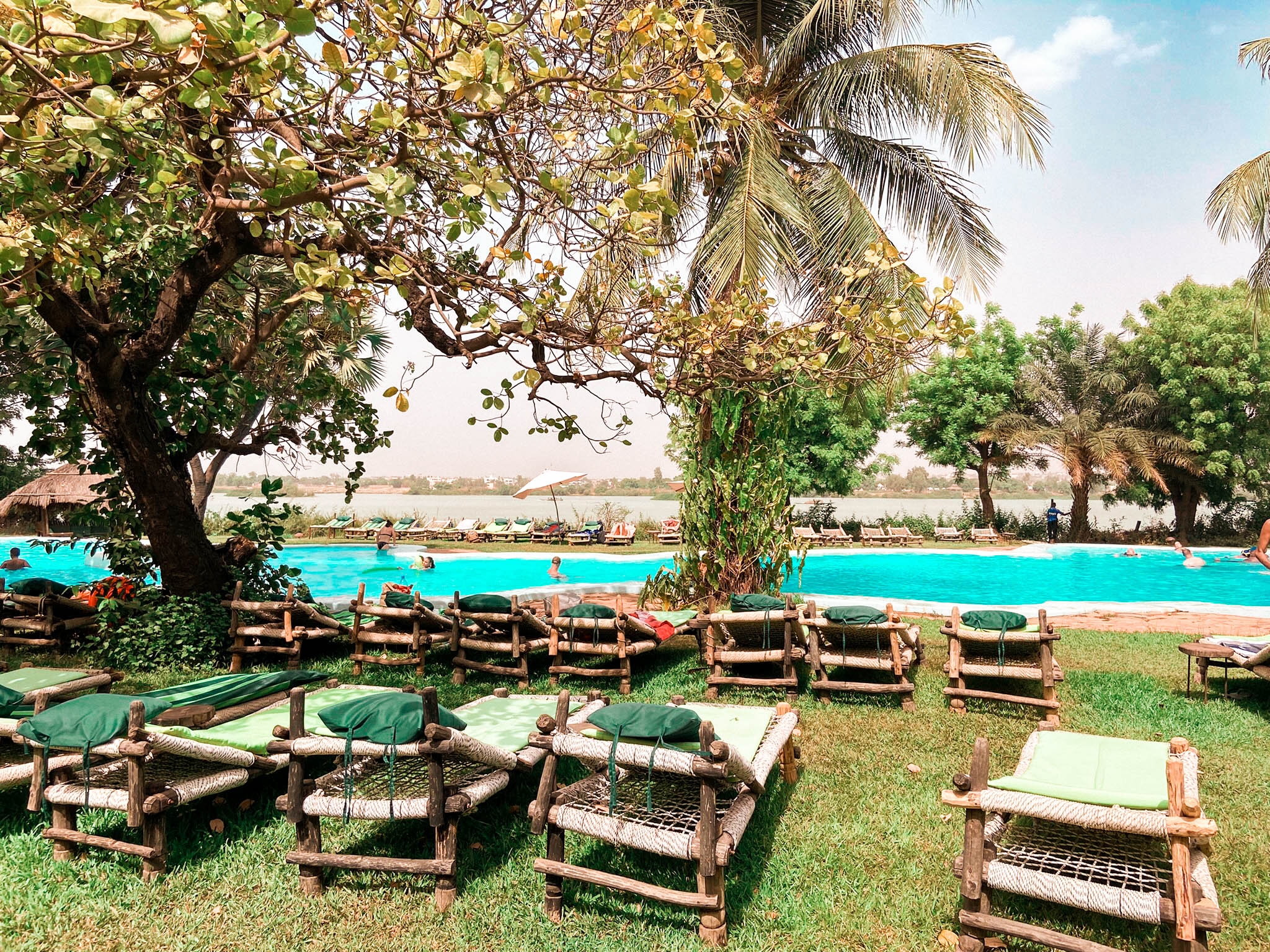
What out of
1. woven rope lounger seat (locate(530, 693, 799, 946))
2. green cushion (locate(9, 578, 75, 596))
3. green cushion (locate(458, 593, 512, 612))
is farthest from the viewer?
green cushion (locate(9, 578, 75, 596))

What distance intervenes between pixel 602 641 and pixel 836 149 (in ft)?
24.3

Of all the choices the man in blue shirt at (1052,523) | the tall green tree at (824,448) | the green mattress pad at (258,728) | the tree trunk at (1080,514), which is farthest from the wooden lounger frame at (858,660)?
the man in blue shirt at (1052,523)

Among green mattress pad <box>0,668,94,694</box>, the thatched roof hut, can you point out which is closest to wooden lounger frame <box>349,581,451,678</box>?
green mattress pad <box>0,668,94,694</box>

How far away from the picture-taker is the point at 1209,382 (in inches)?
934

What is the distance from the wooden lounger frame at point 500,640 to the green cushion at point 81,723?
3.63 metres

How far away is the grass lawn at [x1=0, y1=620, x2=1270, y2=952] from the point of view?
125 inches

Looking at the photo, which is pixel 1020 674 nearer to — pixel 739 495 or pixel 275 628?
pixel 739 495

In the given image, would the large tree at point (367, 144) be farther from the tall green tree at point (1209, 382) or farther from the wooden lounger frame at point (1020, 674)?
the tall green tree at point (1209, 382)

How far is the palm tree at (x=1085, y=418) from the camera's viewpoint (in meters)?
24.0

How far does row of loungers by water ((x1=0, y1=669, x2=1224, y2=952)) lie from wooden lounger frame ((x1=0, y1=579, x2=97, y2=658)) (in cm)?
532

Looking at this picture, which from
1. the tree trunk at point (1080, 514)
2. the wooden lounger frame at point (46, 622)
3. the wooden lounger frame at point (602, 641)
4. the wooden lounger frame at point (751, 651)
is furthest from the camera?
the tree trunk at point (1080, 514)

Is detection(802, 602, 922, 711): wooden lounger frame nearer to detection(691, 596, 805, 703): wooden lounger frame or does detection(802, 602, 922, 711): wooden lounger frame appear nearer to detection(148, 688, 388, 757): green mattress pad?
detection(691, 596, 805, 703): wooden lounger frame

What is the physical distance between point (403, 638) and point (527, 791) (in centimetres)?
356

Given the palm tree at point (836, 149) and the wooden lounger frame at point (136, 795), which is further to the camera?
the palm tree at point (836, 149)
